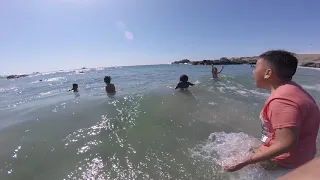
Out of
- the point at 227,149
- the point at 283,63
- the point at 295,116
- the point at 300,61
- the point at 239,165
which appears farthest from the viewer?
the point at 300,61

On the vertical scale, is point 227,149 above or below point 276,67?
below

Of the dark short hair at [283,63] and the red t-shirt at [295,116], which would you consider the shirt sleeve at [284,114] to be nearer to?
the red t-shirt at [295,116]

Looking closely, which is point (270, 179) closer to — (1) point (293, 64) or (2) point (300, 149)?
(2) point (300, 149)

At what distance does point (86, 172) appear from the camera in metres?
4.64

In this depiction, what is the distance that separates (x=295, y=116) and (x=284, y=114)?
9cm

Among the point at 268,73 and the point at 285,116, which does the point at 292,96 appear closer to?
the point at 285,116

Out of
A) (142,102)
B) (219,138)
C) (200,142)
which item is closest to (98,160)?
(200,142)

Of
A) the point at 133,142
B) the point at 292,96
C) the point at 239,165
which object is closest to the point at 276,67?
the point at 292,96

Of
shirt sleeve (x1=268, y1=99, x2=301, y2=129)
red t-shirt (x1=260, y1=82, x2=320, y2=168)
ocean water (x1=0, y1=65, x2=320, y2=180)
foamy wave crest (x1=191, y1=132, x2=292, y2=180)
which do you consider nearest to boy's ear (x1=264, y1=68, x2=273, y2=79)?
red t-shirt (x1=260, y1=82, x2=320, y2=168)

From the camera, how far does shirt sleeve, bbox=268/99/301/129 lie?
2.02 metres

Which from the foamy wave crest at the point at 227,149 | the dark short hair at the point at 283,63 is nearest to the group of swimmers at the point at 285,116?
the dark short hair at the point at 283,63

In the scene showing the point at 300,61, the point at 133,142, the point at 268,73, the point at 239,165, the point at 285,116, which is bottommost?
the point at 133,142

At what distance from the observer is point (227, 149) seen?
4.99m

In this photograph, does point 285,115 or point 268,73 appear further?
point 268,73
